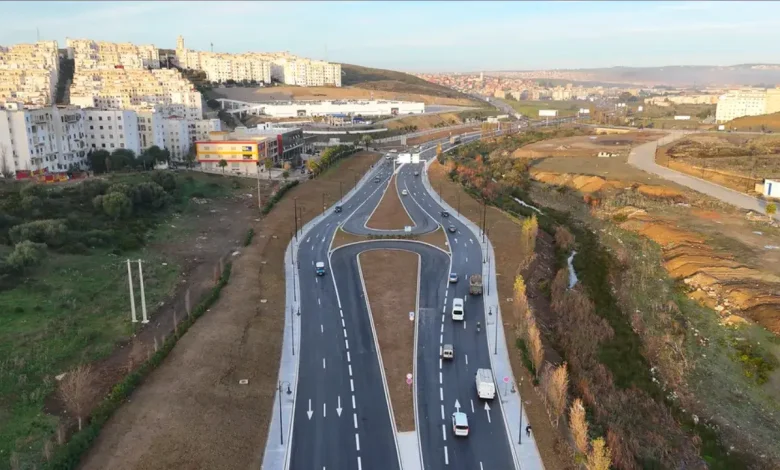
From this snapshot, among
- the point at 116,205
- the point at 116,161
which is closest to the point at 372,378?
the point at 116,205

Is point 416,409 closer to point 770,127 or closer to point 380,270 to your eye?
point 380,270

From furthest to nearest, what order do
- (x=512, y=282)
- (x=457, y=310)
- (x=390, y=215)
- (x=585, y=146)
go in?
(x=585, y=146)
(x=390, y=215)
(x=512, y=282)
(x=457, y=310)

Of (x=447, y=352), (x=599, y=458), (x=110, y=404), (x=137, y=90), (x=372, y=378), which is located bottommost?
(x=372, y=378)

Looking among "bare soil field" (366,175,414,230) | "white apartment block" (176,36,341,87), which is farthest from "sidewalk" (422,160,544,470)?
"white apartment block" (176,36,341,87)

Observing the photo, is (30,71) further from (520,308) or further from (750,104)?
(750,104)

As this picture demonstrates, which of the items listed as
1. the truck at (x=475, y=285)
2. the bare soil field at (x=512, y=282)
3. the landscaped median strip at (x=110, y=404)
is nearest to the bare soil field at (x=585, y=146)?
the bare soil field at (x=512, y=282)

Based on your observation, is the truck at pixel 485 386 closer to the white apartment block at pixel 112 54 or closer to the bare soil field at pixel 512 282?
the bare soil field at pixel 512 282

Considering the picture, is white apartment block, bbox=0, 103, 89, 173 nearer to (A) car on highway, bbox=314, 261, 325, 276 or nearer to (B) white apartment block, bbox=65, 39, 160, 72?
(A) car on highway, bbox=314, 261, 325, 276

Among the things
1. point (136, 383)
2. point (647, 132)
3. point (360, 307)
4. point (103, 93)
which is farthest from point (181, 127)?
point (647, 132)
